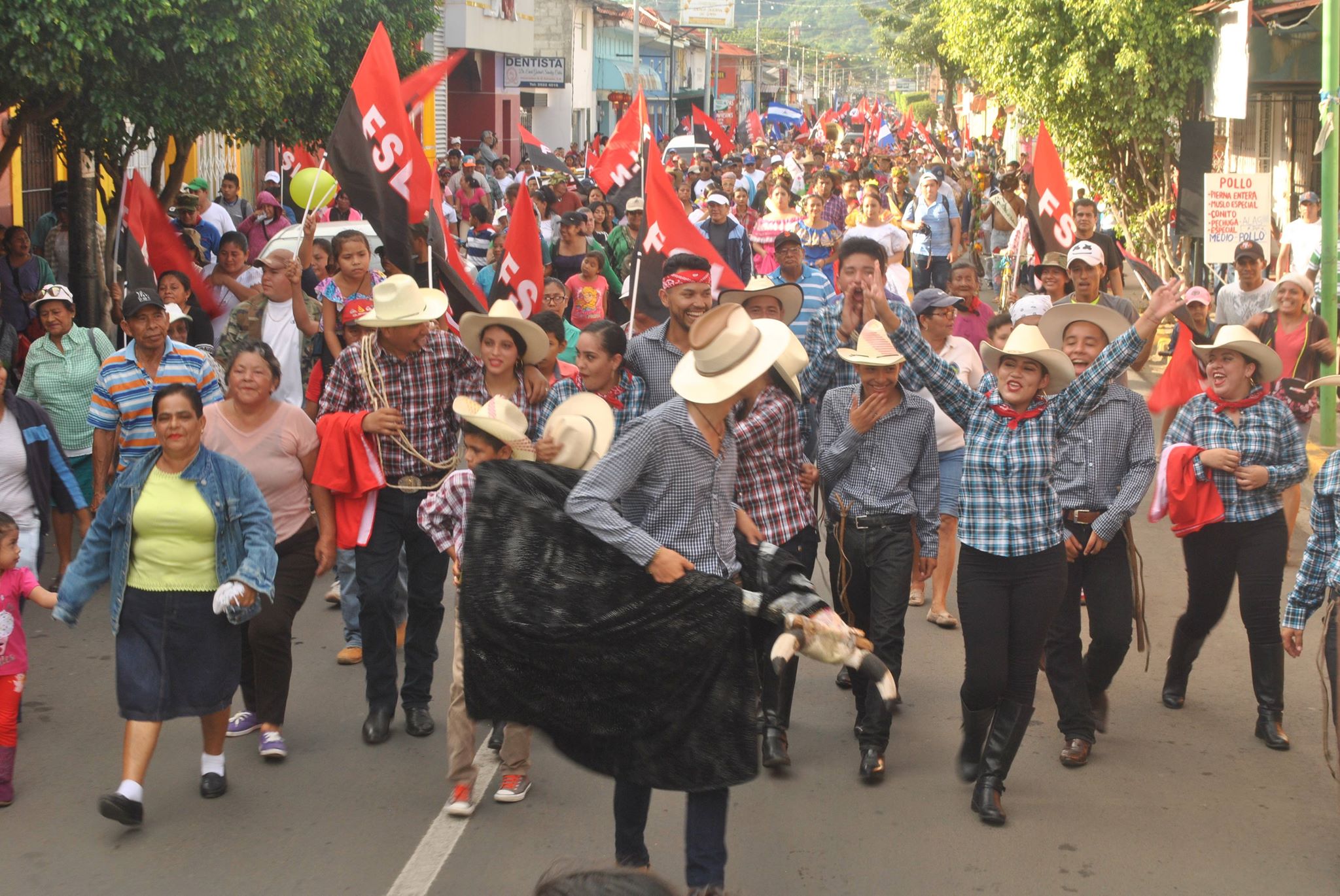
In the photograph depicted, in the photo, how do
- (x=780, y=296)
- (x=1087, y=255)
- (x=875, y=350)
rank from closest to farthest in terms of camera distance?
(x=875, y=350), (x=780, y=296), (x=1087, y=255)

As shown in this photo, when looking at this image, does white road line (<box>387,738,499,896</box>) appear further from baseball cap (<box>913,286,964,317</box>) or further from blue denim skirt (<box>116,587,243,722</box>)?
baseball cap (<box>913,286,964,317</box>)

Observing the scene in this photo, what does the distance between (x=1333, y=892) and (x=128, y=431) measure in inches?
221

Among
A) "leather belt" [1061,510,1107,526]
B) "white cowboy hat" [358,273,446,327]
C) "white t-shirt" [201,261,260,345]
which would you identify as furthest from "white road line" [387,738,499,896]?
"white t-shirt" [201,261,260,345]

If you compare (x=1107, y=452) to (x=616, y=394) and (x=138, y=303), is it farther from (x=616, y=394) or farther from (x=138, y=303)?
(x=138, y=303)

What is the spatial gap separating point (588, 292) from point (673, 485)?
24.4ft

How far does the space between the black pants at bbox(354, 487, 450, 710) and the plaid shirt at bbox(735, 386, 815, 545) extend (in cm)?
135

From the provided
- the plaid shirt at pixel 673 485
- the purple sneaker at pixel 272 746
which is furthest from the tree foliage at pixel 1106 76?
the plaid shirt at pixel 673 485

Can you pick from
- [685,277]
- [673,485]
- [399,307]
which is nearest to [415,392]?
[399,307]

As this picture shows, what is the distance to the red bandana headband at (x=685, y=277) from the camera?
21.3 feet

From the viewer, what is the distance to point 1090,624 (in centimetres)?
633

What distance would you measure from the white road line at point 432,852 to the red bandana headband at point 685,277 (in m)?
2.18

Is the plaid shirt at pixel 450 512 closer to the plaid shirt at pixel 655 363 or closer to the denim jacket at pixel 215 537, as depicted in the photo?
the denim jacket at pixel 215 537

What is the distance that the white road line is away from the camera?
199 inches

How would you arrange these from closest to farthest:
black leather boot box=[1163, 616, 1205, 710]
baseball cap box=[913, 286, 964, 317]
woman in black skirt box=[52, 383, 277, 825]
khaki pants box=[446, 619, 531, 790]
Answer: woman in black skirt box=[52, 383, 277, 825] → khaki pants box=[446, 619, 531, 790] → black leather boot box=[1163, 616, 1205, 710] → baseball cap box=[913, 286, 964, 317]
